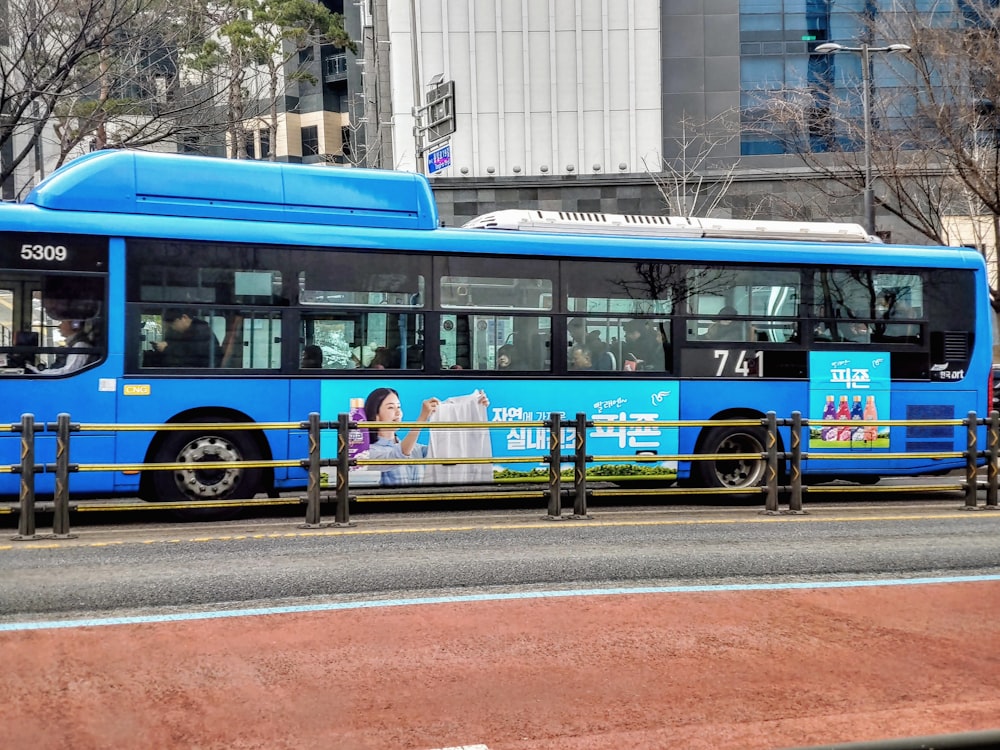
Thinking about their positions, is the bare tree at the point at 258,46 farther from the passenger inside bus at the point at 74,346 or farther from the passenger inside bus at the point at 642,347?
the passenger inside bus at the point at 642,347

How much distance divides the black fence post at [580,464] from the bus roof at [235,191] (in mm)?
2947

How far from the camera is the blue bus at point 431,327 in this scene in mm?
10984

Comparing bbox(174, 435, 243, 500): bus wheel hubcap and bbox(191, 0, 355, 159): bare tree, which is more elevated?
bbox(191, 0, 355, 159): bare tree

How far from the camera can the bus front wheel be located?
11.1 meters

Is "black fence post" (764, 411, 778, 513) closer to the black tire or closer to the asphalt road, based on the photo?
the asphalt road

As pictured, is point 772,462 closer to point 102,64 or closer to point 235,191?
point 235,191

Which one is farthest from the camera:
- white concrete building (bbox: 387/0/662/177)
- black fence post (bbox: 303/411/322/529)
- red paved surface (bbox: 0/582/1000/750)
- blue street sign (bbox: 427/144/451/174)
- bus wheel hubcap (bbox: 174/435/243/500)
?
white concrete building (bbox: 387/0/662/177)

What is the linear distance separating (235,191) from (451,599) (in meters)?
6.11

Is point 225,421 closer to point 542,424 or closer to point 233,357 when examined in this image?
point 233,357

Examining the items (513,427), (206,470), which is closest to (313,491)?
(206,470)

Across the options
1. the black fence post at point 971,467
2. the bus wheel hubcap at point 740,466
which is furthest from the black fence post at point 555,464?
the black fence post at point 971,467

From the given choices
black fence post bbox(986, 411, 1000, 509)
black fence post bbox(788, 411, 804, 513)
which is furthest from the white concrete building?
black fence post bbox(788, 411, 804, 513)

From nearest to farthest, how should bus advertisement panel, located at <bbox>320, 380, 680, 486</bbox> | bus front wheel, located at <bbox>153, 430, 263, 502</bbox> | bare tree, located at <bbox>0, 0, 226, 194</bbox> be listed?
1. bus front wheel, located at <bbox>153, 430, 263, 502</bbox>
2. bus advertisement panel, located at <bbox>320, 380, 680, 486</bbox>
3. bare tree, located at <bbox>0, 0, 226, 194</bbox>

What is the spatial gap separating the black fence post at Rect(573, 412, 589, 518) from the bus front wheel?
318cm
